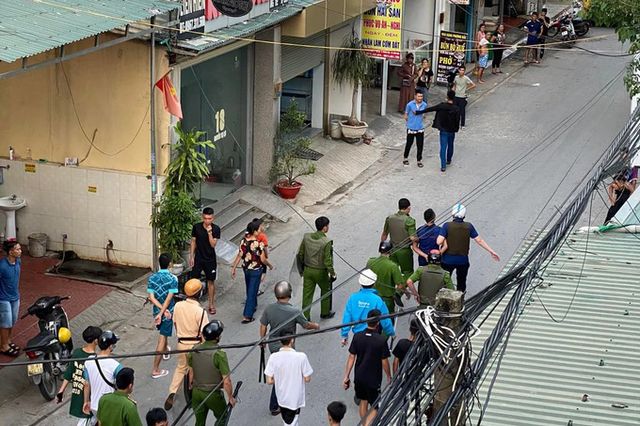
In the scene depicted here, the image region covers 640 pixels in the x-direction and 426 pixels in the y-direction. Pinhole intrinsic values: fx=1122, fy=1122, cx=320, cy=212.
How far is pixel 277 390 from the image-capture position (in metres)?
11.5

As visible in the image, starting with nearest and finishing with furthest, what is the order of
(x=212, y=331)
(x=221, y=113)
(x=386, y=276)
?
(x=212, y=331) < (x=386, y=276) < (x=221, y=113)

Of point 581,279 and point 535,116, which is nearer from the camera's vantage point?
point 581,279

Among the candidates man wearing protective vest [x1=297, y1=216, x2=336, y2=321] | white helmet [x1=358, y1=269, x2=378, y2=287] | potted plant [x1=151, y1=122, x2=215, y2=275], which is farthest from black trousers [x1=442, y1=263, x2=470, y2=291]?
potted plant [x1=151, y1=122, x2=215, y2=275]

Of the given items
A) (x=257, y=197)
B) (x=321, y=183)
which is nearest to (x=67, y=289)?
(x=257, y=197)

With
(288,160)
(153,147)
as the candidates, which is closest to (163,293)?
(153,147)

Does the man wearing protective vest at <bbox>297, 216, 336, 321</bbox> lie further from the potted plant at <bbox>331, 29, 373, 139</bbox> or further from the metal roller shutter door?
the potted plant at <bbox>331, 29, 373, 139</bbox>

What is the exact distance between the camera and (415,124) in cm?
2244

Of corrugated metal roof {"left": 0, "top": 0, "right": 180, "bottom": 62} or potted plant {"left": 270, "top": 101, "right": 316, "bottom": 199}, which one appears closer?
corrugated metal roof {"left": 0, "top": 0, "right": 180, "bottom": 62}

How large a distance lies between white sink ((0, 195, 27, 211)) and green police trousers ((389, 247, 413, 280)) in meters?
5.86

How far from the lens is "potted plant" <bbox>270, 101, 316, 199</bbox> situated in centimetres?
2058

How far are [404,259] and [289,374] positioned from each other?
437 centimetres

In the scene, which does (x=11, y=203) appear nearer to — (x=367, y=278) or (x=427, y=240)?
(x=427, y=240)

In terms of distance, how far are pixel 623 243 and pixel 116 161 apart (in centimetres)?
749

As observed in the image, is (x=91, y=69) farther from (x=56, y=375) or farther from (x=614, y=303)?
(x=614, y=303)
